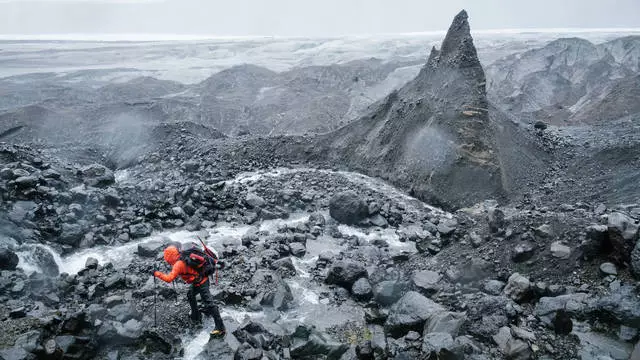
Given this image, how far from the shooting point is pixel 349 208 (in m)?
12.5

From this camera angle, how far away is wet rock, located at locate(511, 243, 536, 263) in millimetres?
8406

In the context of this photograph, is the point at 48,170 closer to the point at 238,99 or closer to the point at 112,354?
the point at 112,354

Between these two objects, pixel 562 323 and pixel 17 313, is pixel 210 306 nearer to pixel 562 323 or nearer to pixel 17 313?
pixel 17 313

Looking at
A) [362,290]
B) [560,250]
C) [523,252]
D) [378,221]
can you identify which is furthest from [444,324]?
[378,221]

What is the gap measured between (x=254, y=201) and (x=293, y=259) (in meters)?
3.43

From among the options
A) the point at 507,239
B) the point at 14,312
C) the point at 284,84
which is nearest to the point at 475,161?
the point at 507,239

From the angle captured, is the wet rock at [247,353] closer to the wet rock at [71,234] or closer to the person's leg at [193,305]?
the person's leg at [193,305]

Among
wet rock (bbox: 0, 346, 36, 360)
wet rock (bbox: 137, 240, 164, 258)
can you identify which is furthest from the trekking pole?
wet rock (bbox: 137, 240, 164, 258)

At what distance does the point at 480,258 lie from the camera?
29.2 ft

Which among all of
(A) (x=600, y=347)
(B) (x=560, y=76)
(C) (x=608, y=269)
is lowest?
(A) (x=600, y=347)

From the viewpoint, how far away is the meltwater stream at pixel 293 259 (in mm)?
7949

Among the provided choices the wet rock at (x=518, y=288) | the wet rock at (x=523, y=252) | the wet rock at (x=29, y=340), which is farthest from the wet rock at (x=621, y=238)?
the wet rock at (x=29, y=340)

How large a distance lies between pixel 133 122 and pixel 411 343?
813 inches

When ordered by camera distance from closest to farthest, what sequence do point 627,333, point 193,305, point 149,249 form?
point 627,333 → point 193,305 → point 149,249
